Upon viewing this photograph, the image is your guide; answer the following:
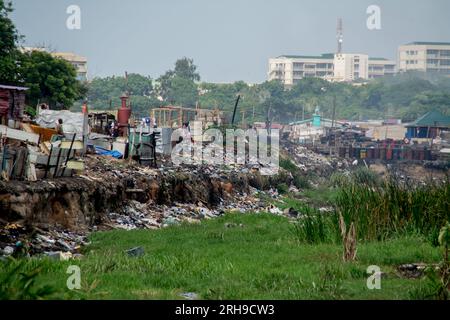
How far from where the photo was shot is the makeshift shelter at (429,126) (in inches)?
2781

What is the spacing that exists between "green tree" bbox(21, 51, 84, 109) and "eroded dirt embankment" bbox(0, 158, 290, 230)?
11.4 metres

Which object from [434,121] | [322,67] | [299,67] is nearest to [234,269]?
[434,121]

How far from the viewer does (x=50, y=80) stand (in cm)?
4188

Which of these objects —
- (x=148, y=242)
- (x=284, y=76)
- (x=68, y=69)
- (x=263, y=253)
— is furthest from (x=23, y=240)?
(x=284, y=76)

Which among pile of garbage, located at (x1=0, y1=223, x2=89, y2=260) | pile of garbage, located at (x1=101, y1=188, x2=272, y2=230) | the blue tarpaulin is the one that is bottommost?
pile of garbage, located at (x1=101, y1=188, x2=272, y2=230)

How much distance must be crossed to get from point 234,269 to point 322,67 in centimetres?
12620

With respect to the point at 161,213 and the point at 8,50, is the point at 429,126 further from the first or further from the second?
the point at 161,213

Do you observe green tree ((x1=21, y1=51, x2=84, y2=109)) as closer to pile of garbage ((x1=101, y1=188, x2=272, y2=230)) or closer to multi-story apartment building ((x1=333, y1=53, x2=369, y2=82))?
pile of garbage ((x1=101, y1=188, x2=272, y2=230))

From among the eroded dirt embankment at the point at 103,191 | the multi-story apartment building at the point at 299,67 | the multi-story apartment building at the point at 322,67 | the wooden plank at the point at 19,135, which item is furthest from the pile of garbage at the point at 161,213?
the multi-story apartment building at the point at 299,67

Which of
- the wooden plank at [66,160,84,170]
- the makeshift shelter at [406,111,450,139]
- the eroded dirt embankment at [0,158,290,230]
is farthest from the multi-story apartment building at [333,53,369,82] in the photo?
the wooden plank at [66,160,84,170]

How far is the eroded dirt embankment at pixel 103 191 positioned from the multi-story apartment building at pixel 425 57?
90.1 meters

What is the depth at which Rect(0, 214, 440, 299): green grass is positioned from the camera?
1123 cm
